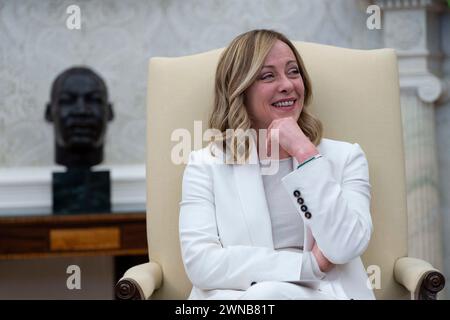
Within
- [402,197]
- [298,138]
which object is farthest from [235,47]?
[402,197]

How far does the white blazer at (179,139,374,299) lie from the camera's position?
5.30 feet

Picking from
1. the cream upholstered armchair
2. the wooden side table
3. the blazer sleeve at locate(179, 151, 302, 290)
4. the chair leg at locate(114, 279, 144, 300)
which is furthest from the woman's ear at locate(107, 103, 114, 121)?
the chair leg at locate(114, 279, 144, 300)

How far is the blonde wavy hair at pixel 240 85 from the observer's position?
1.80m

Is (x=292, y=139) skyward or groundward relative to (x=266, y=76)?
groundward

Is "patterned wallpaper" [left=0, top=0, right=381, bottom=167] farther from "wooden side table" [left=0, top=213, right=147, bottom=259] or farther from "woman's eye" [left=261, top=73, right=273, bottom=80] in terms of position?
"woman's eye" [left=261, top=73, right=273, bottom=80]

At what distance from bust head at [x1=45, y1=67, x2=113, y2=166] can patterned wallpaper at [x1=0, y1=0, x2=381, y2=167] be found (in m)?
0.39

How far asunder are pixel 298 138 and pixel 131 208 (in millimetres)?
1565

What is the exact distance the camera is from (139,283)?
170cm

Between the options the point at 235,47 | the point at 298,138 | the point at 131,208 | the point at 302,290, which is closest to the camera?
the point at 302,290

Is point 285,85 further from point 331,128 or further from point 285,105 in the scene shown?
point 331,128

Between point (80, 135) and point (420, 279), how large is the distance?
1.61m

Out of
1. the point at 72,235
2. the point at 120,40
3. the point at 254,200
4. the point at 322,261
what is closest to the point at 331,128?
the point at 254,200
